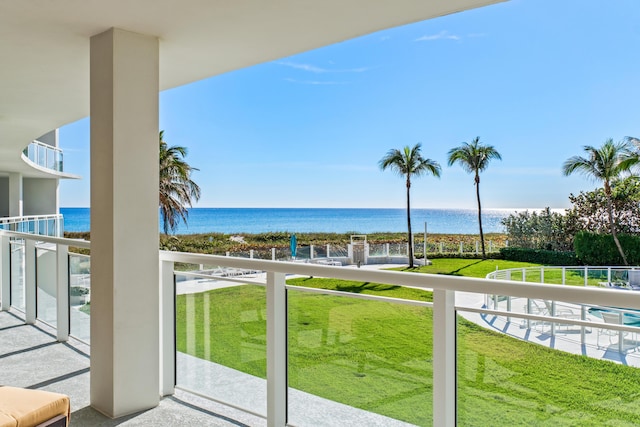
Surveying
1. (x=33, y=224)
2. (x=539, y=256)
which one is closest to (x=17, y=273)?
(x=33, y=224)

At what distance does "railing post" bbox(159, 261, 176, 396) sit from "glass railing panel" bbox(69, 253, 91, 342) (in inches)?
45.3

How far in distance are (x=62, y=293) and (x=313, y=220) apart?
46009mm

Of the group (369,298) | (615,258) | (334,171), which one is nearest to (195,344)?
(369,298)

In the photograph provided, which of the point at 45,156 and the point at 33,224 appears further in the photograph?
the point at 45,156

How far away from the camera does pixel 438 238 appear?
46188 millimetres

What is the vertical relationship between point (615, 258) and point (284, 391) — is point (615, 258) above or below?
below

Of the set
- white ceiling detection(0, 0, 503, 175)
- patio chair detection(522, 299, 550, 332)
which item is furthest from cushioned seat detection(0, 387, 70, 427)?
patio chair detection(522, 299, 550, 332)

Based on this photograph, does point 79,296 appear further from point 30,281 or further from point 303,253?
point 303,253

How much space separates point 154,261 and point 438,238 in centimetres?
4471

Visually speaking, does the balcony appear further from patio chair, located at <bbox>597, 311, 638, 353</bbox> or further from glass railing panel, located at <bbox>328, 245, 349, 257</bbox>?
glass railing panel, located at <bbox>328, 245, 349, 257</bbox>

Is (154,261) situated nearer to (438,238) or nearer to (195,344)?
(195,344)

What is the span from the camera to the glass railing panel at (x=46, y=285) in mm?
4980

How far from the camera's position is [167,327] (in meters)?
3.44

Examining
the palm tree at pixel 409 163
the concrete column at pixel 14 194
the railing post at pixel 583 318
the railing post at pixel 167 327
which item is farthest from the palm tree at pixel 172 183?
the railing post at pixel 583 318
